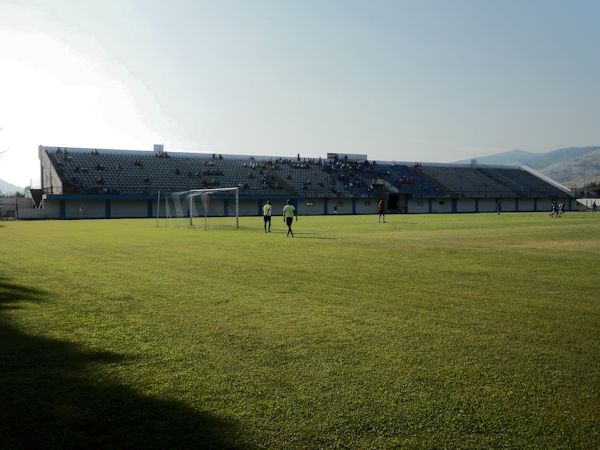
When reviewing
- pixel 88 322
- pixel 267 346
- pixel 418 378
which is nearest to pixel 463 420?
pixel 418 378

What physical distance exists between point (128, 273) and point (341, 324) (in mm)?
7085

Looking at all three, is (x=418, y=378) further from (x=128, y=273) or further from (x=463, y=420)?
(x=128, y=273)

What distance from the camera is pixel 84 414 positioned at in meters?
4.30

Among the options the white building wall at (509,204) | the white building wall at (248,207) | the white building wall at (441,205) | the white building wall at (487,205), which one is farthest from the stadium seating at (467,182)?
the white building wall at (248,207)

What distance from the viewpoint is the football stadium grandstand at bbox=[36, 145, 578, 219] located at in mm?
63750

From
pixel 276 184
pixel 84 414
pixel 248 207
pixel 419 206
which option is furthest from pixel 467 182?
pixel 84 414

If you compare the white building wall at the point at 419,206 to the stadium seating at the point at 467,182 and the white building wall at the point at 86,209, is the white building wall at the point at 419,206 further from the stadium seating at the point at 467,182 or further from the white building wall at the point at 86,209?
the white building wall at the point at 86,209

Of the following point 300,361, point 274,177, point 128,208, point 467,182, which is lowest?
point 300,361

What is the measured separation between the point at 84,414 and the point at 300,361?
223cm

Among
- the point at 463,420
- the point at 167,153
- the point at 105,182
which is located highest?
the point at 167,153

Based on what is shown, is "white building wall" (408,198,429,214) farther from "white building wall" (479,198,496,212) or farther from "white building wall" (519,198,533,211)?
"white building wall" (519,198,533,211)

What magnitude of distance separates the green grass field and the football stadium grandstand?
54.2 m

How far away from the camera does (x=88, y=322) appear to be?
24.6 feet

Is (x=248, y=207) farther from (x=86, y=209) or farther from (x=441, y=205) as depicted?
(x=441, y=205)
